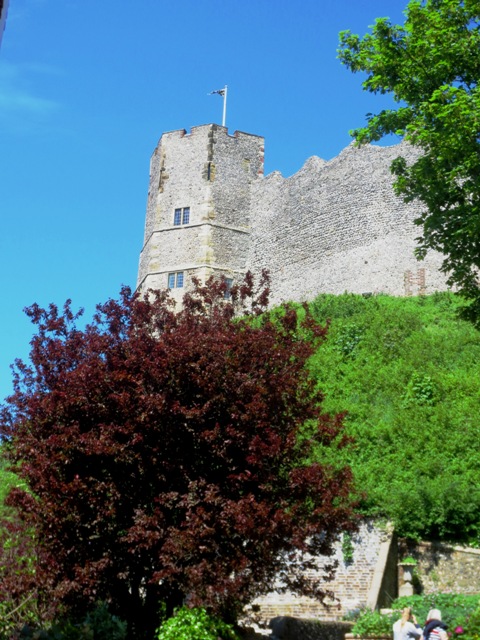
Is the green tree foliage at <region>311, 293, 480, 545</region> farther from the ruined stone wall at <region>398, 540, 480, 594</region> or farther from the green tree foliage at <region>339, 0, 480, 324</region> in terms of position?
the green tree foliage at <region>339, 0, 480, 324</region>

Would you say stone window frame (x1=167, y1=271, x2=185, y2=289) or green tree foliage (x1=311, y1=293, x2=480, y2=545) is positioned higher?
stone window frame (x1=167, y1=271, x2=185, y2=289)

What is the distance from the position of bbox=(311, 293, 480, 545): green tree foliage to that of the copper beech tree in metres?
1.92

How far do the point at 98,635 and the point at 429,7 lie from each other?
39.2 ft

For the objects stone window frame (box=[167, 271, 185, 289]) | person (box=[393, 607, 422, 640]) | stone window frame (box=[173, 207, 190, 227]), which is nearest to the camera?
person (box=[393, 607, 422, 640])

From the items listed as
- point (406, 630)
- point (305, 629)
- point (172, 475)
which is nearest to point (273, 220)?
point (305, 629)

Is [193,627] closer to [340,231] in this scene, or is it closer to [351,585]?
[351,585]

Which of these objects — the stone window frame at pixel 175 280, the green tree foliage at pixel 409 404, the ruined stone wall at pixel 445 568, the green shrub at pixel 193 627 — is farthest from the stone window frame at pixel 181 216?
the green shrub at pixel 193 627

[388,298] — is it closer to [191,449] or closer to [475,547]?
[475,547]

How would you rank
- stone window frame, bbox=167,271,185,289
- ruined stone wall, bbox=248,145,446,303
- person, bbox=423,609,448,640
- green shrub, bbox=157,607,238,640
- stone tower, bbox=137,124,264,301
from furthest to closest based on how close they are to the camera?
stone tower, bbox=137,124,264,301
stone window frame, bbox=167,271,185,289
ruined stone wall, bbox=248,145,446,303
person, bbox=423,609,448,640
green shrub, bbox=157,607,238,640

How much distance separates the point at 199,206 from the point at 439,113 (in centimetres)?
2567

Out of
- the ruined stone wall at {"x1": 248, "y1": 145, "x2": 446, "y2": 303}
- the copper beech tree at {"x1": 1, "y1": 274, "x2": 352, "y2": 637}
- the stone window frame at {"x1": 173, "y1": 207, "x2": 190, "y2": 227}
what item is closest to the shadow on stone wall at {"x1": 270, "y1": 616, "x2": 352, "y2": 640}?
the copper beech tree at {"x1": 1, "y1": 274, "x2": 352, "y2": 637}

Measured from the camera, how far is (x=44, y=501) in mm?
10938

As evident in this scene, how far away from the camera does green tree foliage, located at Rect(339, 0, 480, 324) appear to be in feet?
43.8

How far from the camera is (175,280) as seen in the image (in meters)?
37.9
